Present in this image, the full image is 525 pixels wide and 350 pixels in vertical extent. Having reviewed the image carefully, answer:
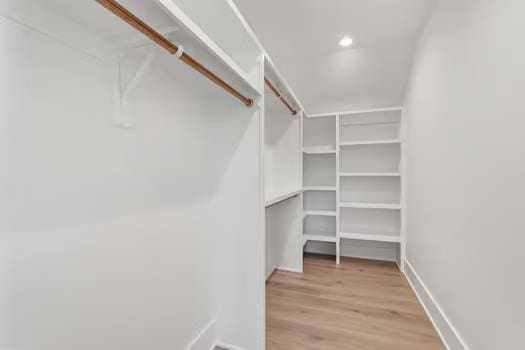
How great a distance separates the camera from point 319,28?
206 cm

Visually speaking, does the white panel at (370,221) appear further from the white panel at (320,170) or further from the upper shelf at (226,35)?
the upper shelf at (226,35)

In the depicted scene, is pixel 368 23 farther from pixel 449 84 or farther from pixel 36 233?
pixel 36 233

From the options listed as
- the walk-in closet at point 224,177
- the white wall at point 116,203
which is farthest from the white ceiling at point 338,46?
the white wall at point 116,203

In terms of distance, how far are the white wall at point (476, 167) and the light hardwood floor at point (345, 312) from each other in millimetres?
283

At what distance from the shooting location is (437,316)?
1.65 meters

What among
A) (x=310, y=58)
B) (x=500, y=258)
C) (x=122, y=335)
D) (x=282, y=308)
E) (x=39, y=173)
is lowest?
(x=282, y=308)

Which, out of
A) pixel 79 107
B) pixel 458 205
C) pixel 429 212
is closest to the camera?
pixel 79 107

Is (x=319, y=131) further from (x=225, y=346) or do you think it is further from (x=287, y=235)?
(x=225, y=346)

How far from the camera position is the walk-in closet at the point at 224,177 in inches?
26.5

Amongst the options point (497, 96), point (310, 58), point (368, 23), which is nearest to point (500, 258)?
point (497, 96)

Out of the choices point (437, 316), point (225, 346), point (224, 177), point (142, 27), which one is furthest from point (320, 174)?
point (142, 27)

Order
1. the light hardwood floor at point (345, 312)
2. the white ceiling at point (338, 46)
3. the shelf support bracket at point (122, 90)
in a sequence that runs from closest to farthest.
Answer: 1. the shelf support bracket at point (122, 90)
2. the light hardwood floor at point (345, 312)
3. the white ceiling at point (338, 46)

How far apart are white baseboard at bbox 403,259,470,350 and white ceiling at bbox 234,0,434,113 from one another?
2001 mm

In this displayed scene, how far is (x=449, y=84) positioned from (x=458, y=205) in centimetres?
74
